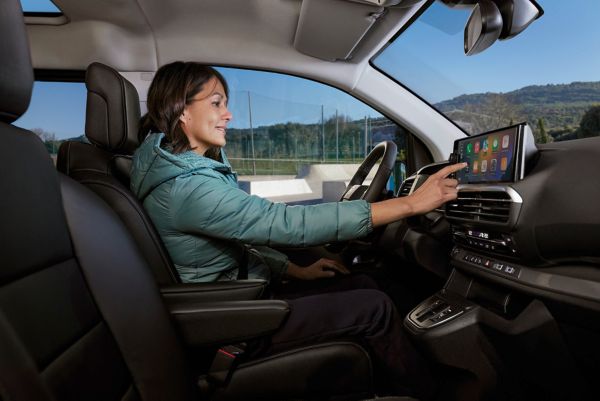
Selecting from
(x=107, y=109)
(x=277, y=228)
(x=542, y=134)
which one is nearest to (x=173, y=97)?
(x=107, y=109)

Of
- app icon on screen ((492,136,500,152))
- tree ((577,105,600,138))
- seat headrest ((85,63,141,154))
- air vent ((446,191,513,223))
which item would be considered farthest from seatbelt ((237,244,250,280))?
tree ((577,105,600,138))

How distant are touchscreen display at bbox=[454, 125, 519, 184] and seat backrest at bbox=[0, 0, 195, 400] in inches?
35.7

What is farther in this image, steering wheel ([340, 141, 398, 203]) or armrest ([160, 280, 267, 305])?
steering wheel ([340, 141, 398, 203])

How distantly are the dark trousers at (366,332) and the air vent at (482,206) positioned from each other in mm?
341

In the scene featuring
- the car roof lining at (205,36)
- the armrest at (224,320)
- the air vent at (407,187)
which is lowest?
the armrest at (224,320)

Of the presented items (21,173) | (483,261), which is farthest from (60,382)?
(483,261)

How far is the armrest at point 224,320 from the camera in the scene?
1.06 m

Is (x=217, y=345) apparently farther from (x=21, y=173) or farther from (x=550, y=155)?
(x=550, y=155)

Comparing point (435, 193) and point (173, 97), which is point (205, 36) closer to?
point (173, 97)

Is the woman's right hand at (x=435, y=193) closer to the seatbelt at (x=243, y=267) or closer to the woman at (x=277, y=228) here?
the woman at (x=277, y=228)

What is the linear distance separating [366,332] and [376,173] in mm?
874

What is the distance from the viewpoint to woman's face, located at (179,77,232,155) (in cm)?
137

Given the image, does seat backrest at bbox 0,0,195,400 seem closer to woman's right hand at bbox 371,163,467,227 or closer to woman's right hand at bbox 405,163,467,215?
woman's right hand at bbox 371,163,467,227

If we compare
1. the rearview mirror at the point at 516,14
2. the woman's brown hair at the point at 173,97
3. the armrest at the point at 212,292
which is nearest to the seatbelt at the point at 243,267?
the armrest at the point at 212,292
